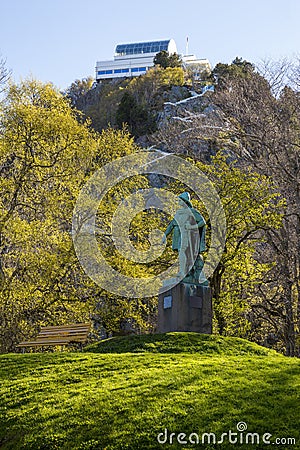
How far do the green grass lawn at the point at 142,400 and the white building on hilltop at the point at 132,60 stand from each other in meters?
85.4

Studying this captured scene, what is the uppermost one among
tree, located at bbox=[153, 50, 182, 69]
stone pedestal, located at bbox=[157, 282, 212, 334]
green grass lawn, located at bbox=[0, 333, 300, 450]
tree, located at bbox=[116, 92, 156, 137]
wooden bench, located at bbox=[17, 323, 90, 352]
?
tree, located at bbox=[153, 50, 182, 69]

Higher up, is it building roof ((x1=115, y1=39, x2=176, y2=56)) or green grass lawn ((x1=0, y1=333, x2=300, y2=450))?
building roof ((x1=115, y1=39, x2=176, y2=56))

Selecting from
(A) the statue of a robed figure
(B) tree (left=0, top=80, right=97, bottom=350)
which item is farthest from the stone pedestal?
(B) tree (left=0, top=80, right=97, bottom=350)

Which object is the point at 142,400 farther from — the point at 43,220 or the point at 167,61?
the point at 167,61

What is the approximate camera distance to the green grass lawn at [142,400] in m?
9.01

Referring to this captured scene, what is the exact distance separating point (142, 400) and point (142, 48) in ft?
345

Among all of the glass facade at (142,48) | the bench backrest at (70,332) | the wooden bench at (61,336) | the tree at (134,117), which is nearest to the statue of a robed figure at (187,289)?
the bench backrest at (70,332)

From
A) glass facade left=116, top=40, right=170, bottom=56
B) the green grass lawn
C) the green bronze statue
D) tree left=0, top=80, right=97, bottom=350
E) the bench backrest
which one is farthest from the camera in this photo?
glass facade left=116, top=40, right=170, bottom=56

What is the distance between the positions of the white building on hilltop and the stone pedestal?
3218 inches

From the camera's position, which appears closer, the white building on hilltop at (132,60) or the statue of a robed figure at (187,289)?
the statue of a robed figure at (187,289)

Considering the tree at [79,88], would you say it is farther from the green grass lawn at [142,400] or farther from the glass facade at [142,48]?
the green grass lawn at [142,400]

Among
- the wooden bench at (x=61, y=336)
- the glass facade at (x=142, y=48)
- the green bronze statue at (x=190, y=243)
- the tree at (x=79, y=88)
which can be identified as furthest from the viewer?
the glass facade at (x=142, y=48)

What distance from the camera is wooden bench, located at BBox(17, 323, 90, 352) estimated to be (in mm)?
15617

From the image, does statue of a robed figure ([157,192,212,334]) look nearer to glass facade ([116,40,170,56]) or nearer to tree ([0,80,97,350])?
tree ([0,80,97,350])
